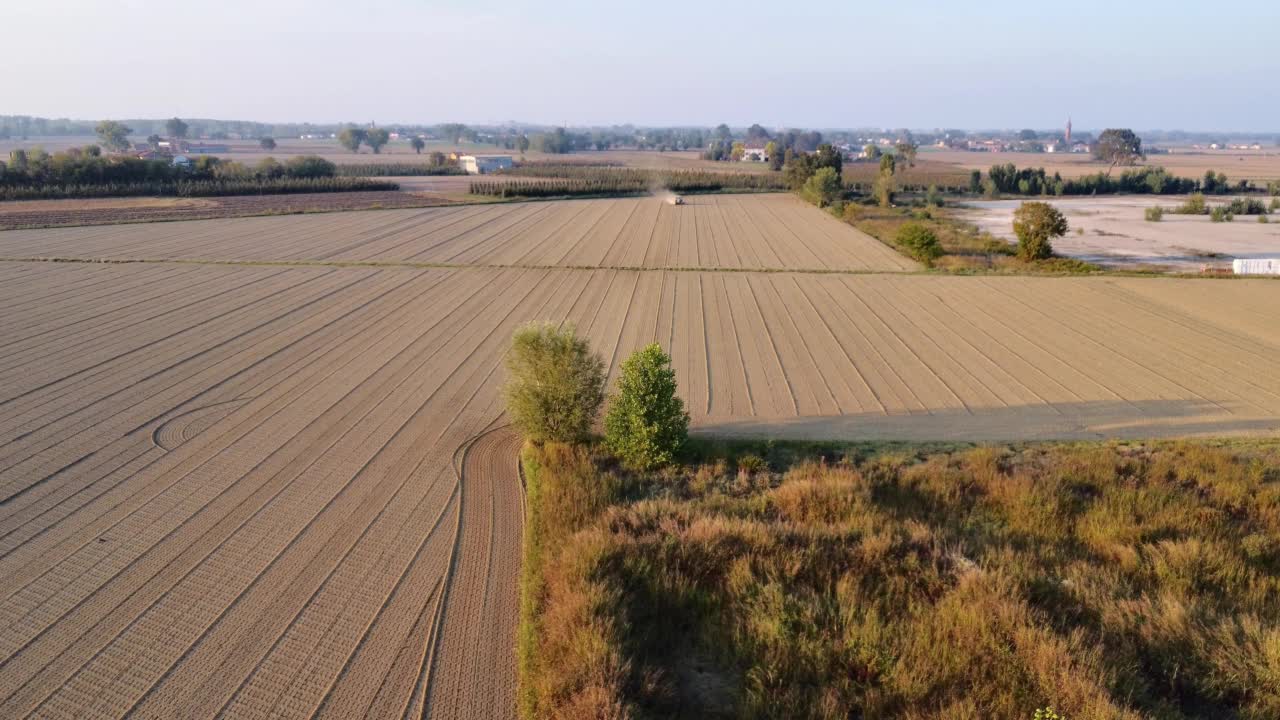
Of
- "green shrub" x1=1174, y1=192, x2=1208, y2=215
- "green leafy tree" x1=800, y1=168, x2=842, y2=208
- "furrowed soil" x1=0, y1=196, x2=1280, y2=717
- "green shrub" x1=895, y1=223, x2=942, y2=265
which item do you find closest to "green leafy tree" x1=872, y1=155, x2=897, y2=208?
"green leafy tree" x1=800, y1=168, x2=842, y2=208

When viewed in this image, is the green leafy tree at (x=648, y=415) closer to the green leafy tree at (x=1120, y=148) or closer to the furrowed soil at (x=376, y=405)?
the furrowed soil at (x=376, y=405)

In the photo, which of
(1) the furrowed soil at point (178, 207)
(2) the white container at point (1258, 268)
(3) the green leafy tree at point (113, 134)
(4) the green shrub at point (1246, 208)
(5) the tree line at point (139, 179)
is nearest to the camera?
(2) the white container at point (1258, 268)

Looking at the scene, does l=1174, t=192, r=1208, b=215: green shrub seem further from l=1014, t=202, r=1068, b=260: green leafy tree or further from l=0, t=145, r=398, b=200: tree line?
l=0, t=145, r=398, b=200: tree line

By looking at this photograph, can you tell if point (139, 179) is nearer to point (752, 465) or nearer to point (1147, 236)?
point (752, 465)

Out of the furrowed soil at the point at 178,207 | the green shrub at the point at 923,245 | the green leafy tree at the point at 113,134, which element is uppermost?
the green leafy tree at the point at 113,134

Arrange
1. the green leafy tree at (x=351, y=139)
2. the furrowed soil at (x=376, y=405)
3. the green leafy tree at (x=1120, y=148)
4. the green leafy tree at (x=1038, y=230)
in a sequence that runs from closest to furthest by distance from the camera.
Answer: the furrowed soil at (x=376, y=405) → the green leafy tree at (x=1038, y=230) → the green leafy tree at (x=1120, y=148) → the green leafy tree at (x=351, y=139)

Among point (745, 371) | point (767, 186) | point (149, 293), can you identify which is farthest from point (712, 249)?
point (767, 186)

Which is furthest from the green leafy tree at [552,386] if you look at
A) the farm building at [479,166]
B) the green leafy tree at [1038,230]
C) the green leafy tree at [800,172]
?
the farm building at [479,166]
